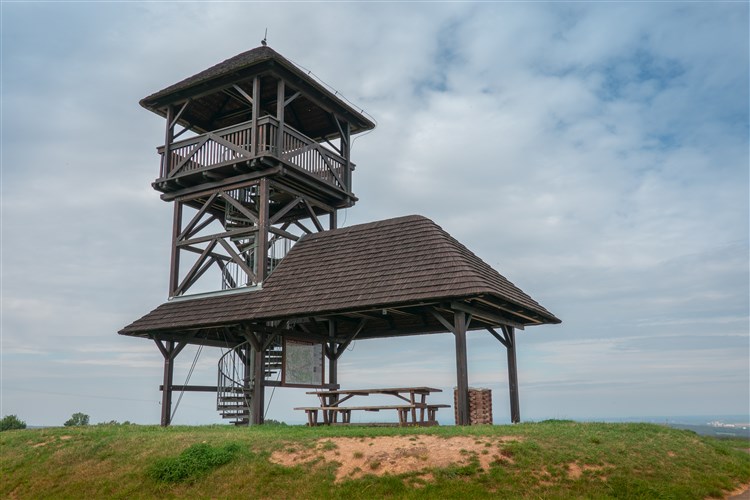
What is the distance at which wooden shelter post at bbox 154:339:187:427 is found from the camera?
19062 mm

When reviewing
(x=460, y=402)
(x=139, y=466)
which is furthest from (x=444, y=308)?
(x=139, y=466)

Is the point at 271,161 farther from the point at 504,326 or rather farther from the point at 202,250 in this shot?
the point at 504,326

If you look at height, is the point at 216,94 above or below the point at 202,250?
above

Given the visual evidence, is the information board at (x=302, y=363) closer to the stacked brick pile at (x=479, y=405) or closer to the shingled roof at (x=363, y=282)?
the shingled roof at (x=363, y=282)

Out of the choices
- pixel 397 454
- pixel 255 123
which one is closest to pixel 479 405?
pixel 397 454

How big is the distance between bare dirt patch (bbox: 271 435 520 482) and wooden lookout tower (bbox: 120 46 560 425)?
9.65 feet

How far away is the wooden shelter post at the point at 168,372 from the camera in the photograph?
19062mm

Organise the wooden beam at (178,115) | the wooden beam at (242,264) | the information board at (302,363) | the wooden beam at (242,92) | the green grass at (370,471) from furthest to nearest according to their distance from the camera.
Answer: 1. the wooden beam at (178,115)
2. the wooden beam at (242,92)
3. the wooden beam at (242,264)
4. the information board at (302,363)
5. the green grass at (370,471)

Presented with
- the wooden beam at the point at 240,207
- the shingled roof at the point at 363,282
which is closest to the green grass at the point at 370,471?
the shingled roof at the point at 363,282

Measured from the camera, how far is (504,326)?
17844 mm

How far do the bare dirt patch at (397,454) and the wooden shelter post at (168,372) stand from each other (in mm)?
7870

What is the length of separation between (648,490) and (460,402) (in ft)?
16.1

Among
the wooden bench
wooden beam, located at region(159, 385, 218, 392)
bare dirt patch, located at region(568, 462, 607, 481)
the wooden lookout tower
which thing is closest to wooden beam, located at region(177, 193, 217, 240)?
the wooden lookout tower

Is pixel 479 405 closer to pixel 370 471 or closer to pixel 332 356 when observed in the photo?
pixel 370 471
